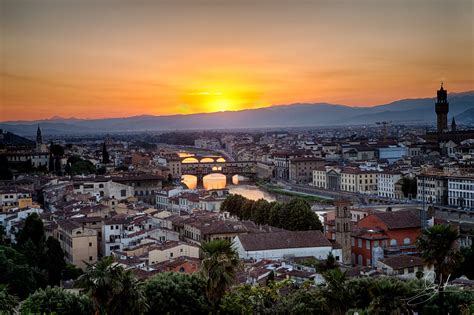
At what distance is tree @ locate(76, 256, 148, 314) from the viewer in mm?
8039

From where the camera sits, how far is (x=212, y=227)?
1956 centimetres

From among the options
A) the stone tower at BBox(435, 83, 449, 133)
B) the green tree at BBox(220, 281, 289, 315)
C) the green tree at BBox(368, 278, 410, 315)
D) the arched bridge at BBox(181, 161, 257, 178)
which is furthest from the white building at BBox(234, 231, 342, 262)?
the stone tower at BBox(435, 83, 449, 133)

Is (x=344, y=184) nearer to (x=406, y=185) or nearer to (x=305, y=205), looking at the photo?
(x=406, y=185)

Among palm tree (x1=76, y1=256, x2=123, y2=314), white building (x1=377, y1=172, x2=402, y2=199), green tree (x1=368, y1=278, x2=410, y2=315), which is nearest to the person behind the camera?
palm tree (x1=76, y1=256, x2=123, y2=314)

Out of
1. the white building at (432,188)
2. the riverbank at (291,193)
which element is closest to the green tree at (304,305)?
the white building at (432,188)

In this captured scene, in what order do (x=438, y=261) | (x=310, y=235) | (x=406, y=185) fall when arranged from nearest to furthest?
(x=438, y=261) < (x=310, y=235) < (x=406, y=185)

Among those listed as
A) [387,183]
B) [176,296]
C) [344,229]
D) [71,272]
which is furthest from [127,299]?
[387,183]

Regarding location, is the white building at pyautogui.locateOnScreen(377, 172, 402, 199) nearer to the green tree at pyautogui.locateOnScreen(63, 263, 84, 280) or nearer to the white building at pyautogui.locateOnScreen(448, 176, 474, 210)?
the white building at pyautogui.locateOnScreen(448, 176, 474, 210)

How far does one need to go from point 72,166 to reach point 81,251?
25176mm

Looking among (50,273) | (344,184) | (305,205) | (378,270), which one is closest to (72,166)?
(344,184)

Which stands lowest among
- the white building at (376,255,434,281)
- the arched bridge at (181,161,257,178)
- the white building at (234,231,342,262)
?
the arched bridge at (181,161,257,178)

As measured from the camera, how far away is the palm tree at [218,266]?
8.61 meters

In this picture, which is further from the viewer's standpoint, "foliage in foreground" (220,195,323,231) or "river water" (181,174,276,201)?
"river water" (181,174,276,201)

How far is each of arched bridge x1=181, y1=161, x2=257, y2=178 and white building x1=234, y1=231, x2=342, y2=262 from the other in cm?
3811
